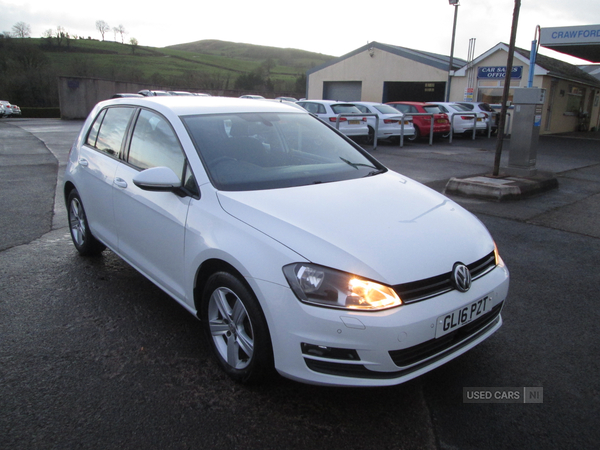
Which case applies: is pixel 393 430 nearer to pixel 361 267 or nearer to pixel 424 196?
pixel 361 267

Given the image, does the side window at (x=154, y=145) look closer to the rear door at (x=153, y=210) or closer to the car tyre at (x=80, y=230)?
the rear door at (x=153, y=210)

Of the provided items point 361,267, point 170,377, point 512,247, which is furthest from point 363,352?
point 512,247

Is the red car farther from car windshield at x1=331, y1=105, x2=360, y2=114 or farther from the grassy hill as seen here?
the grassy hill

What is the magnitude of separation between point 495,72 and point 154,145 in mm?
24108

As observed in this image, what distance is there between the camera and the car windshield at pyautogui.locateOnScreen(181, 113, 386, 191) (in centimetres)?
310

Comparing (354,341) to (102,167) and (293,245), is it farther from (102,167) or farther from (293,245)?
(102,167)

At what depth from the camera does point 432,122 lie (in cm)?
1750

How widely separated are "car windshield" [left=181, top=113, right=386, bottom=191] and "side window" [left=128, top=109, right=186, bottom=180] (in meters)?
0.16

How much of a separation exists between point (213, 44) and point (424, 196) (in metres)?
167

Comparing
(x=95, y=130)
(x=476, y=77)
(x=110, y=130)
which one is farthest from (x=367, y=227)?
(x=476, y=77)

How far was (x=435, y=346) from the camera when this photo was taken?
7.96ft

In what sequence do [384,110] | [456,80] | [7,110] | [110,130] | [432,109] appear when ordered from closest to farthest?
1. [110,130]
2. [384,110]
3. [432,109]
4. [456,80]
5. [7,110]

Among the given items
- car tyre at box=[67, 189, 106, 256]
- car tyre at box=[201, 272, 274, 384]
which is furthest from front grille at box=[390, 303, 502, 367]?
car tyre at box=[67, 189, 106, 256]

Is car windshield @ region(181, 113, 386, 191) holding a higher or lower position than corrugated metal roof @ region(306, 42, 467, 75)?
lower
